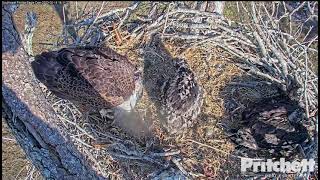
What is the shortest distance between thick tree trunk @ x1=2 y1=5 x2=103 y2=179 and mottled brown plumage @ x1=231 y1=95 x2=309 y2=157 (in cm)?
139

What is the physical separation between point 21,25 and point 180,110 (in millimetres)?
2265

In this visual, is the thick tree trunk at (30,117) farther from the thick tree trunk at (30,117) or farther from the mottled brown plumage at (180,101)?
the mottled brown plumage at (180,101)

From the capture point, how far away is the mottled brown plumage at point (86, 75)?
9.61 feet

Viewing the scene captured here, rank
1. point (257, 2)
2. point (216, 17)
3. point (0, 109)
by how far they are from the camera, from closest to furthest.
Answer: point (0, 109) < point (216, 17) < point (257, 2)

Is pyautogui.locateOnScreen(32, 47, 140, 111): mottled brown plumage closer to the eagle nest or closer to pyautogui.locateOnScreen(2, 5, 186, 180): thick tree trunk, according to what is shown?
the eagle nest

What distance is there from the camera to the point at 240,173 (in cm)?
294

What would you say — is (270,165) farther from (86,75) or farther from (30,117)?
(30,117)

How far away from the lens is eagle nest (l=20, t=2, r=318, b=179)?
9.59 feet

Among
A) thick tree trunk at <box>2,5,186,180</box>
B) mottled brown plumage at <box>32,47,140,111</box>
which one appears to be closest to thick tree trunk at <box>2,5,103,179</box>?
thick tree trunk at <box>2,5,186,180</box>

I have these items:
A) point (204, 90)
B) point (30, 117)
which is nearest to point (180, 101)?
point (204, 90)

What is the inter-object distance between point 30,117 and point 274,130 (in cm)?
175

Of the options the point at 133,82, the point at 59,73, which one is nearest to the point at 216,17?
the point at 133,82

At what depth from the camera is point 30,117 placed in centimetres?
179

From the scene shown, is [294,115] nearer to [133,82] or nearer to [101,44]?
[133,82]
